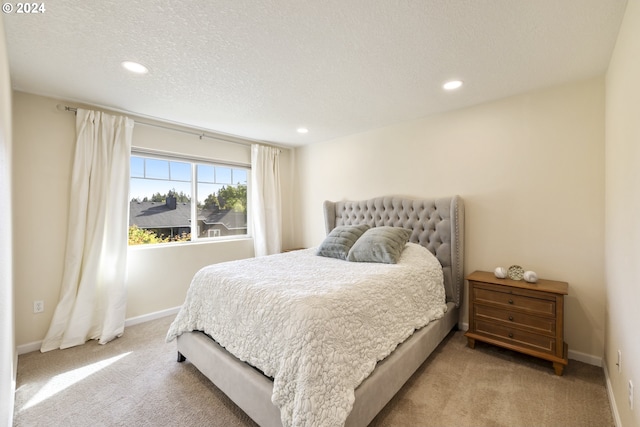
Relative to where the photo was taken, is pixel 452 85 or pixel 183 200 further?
pixel 183 200

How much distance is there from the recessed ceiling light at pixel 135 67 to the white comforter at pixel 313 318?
1637 mm

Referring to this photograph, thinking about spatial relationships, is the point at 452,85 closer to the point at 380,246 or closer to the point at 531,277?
the point at 380,246

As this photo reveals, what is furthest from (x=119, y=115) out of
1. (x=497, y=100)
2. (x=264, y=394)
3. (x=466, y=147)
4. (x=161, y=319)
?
(x=497, y=100)

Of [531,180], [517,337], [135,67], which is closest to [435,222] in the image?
[531,180]

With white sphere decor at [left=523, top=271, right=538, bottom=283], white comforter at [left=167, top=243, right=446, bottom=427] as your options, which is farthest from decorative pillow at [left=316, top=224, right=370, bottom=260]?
white sphere decor at [left=523, top=271, right=538, bottom=283]

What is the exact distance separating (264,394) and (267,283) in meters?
0.64

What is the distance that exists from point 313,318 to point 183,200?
2944 mm

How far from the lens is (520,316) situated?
224 cm

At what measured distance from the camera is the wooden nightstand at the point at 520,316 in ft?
6.85

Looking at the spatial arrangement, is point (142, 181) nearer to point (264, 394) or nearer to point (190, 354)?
point (190, 354)

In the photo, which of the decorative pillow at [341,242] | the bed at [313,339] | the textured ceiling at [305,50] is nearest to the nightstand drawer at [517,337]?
the bed at [313,339]

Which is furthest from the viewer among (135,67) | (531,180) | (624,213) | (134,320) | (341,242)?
(134,320)

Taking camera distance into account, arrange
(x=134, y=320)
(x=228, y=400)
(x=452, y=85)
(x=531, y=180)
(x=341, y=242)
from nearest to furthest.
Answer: (x=228, y=400) → (x=452, y=85) → (x=531, y=180) → (x=341, y=242) → (x=134, y=320)

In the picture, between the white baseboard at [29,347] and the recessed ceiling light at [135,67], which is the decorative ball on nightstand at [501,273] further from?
the white baseboard at [29,347]
